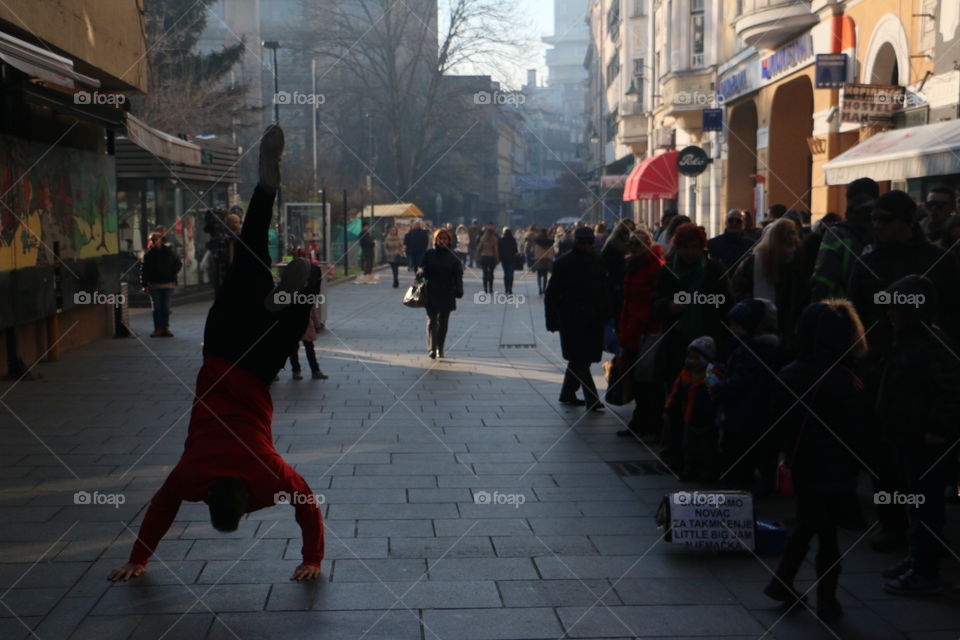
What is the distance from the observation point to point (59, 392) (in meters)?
11.0

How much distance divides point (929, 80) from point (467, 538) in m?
11.0

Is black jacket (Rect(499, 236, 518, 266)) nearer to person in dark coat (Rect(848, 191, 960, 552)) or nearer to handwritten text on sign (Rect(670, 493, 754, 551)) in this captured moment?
person in dark coat (Rect(848, 191, 960, 552))

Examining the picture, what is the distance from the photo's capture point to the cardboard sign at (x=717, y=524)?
5562 mm

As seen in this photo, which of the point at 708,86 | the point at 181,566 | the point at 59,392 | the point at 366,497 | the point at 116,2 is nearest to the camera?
the point at 181,566

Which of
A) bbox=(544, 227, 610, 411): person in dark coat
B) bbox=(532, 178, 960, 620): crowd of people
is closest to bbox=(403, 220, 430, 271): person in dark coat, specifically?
bbox=(532, 178, 960, 620): crowd of people

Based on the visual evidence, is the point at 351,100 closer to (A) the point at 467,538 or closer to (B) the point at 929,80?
(B) the point at 929,80

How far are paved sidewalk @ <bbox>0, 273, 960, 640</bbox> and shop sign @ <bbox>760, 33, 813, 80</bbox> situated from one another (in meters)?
12.6

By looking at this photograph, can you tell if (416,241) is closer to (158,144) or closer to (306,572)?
(158,144)

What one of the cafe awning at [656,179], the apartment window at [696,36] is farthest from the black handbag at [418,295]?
the cafe awning at [656,179]

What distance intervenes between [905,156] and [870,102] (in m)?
3.63

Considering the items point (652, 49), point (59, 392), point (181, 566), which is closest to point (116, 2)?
point (59, 392)

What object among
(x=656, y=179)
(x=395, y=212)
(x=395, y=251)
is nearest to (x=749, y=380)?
(x=395, y=251)

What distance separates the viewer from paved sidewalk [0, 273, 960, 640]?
462 cm

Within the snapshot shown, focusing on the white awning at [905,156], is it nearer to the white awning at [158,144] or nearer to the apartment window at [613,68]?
the white awning at [158,144]
